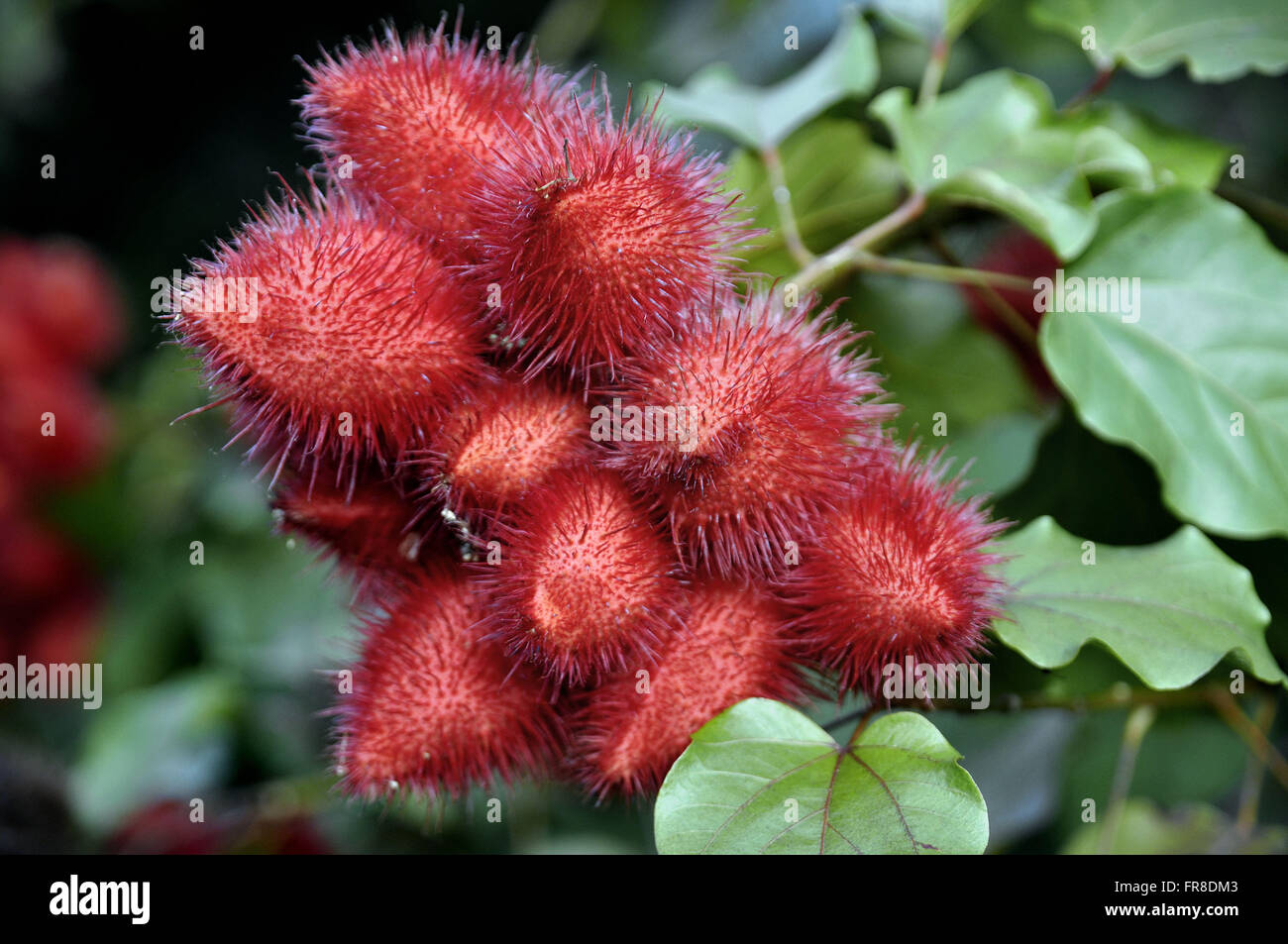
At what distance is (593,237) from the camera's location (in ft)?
1.82

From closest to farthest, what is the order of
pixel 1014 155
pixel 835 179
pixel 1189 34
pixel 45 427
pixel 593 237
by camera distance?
1. pixel 593 237
2. pixel 1014 155
3. pixel 1189 34
4. pixel 835 179
5. pixel 45 427

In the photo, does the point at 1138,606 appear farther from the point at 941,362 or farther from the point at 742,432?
the point at 941,362

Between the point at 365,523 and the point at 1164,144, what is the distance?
0.78m

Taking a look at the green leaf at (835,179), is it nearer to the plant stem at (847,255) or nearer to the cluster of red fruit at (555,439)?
the plant stem at (847,255)

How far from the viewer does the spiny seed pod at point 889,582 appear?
0.58m

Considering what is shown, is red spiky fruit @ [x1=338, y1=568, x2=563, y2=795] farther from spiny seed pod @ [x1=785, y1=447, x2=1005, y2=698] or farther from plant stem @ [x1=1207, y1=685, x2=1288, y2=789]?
plant stem @ [x1=1207, y1=685, x2=1288, y2=789]

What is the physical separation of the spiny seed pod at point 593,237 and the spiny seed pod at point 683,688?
6.2 inches

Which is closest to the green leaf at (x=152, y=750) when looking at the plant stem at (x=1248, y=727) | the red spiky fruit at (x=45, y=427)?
the red spiky fruit at (x=45, y=427)


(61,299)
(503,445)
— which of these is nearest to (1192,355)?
(503,445)

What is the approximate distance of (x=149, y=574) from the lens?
1.62 metres

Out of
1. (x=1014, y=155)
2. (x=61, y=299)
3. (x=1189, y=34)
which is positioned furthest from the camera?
(x=61, y=299)

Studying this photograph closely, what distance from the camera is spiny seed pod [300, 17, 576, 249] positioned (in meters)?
0.61

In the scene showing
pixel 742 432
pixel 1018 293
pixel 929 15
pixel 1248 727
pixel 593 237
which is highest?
pixel 929 15

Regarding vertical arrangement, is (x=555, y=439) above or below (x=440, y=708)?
above
